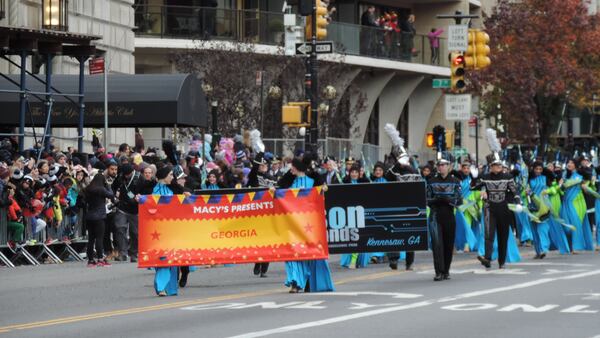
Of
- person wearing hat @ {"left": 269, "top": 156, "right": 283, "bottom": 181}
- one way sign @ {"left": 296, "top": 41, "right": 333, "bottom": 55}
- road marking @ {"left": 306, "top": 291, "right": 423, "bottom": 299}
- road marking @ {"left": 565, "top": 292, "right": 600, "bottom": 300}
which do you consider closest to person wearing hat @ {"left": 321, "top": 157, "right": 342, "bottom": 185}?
person wearing hat @ {"left": 269, "top": 156, "right": 283, "bottom": 181}

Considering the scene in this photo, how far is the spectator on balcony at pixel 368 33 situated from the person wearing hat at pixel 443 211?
3164 centimetres

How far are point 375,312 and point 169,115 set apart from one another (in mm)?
18859

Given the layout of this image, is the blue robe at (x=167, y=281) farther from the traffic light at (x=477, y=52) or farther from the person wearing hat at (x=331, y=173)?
the traffic light at (x=477, y=52)

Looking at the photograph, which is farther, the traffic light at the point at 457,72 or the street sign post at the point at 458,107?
the street sign post at the point at 458,107

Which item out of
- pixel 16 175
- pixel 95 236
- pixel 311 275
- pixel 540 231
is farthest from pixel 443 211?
pixel 16 175

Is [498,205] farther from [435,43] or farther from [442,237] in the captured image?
[435,43]

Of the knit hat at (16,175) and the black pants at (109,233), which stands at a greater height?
the knit hat at (16,175)

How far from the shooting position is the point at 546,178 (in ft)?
99.6

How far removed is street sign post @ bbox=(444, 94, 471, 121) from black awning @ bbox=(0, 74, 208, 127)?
19.8 feet

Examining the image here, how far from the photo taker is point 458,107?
39000mm

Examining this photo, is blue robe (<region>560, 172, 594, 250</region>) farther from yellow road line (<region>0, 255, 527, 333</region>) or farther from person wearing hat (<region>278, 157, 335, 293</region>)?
person wearing hat (<region>278, 157, 335, 293</region>)

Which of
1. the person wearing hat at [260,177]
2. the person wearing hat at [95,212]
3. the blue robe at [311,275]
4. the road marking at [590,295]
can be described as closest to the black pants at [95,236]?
the person wearing hat at [95,212]

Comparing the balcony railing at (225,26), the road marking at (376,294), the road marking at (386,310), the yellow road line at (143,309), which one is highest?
the balcony railing at (225,26)

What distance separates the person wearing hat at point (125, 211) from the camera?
2847cm
